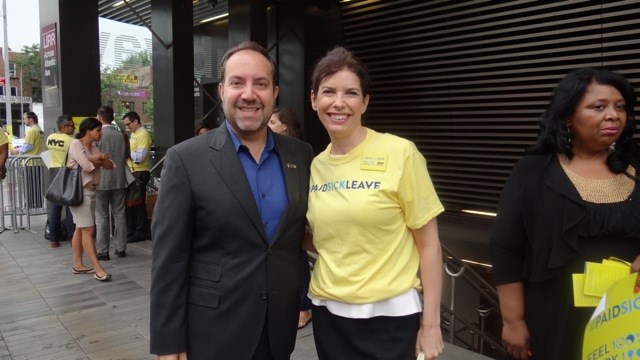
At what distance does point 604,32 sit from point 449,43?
1.81 m

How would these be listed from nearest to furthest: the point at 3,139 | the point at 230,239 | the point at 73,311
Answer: the point at 230,239 → the point at 73,311 → the point at 3,139

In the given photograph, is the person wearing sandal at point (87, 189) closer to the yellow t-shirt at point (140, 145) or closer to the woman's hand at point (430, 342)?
the yellow t-shirt at point (140, 145)

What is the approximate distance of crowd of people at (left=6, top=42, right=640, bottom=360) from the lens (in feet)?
5.68

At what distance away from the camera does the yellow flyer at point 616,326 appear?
4.92 feet

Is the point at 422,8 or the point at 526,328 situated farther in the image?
the point at 422,8

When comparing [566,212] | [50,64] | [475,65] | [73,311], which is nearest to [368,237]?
[566,212]

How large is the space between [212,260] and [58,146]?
6.06 m

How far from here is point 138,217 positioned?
289 inches

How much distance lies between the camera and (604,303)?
1666mm

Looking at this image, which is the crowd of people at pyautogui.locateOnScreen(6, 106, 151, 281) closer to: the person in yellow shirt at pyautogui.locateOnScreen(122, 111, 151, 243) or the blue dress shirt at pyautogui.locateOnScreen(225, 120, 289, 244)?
the person in yellow shirt at pyautogui.locateOnScreen(122, 111, 151, 243)

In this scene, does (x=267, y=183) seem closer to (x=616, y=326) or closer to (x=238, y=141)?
(x=238, y=141)

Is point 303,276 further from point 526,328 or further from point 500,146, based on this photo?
point 500,146

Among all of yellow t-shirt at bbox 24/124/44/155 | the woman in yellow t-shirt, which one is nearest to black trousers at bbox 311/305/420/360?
the woman in yellow t-shirt

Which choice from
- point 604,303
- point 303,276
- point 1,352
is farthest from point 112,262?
point 604,303
